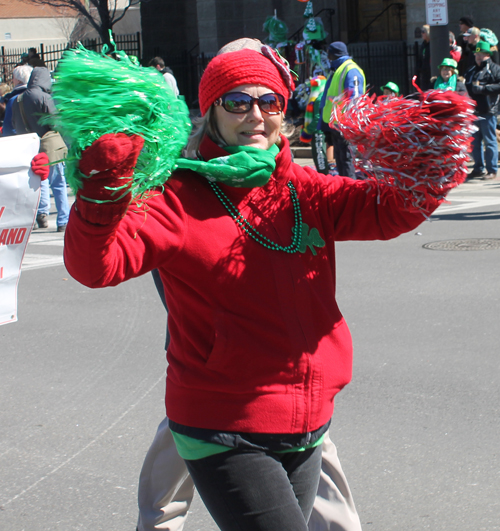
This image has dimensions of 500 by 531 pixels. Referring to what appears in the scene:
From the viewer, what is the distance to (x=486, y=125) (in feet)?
39.3

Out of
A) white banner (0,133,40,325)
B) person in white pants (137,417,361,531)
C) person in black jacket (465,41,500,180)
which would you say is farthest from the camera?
person in black jacket (465,41,500,180)

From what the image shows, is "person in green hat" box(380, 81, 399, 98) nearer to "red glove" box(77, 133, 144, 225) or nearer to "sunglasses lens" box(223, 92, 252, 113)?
"sunglasses lens" box(223, 92, 252, 113)

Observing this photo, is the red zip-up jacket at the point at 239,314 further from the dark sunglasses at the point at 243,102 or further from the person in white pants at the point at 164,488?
the person in white pants at the point at 164,488

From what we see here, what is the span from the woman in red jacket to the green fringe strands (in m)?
0.16

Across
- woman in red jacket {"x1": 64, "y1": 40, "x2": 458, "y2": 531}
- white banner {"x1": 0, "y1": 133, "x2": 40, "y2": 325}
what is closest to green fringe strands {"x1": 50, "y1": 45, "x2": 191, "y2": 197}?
woman in red jacket {"x1": 64, "y1": 40, "x2": 458, "y2": 531}

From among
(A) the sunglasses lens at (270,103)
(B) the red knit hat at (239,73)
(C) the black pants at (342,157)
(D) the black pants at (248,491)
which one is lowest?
(C) the black pants at (342,157)

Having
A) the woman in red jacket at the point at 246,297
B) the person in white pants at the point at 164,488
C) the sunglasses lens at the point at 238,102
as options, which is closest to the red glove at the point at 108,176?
the woman in red jacket at the point at 246,297

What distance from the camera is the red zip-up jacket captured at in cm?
206

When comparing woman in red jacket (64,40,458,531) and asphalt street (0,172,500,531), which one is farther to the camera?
asphalt street (0,172,500,531)

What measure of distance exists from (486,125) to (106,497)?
32.8ft

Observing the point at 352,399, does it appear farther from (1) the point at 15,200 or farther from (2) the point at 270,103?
(2) the point at 270,103

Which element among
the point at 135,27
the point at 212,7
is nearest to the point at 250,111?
the point at 212,7

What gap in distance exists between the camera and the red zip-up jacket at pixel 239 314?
6.75 ft

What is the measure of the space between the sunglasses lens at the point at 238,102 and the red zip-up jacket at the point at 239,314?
119mm
